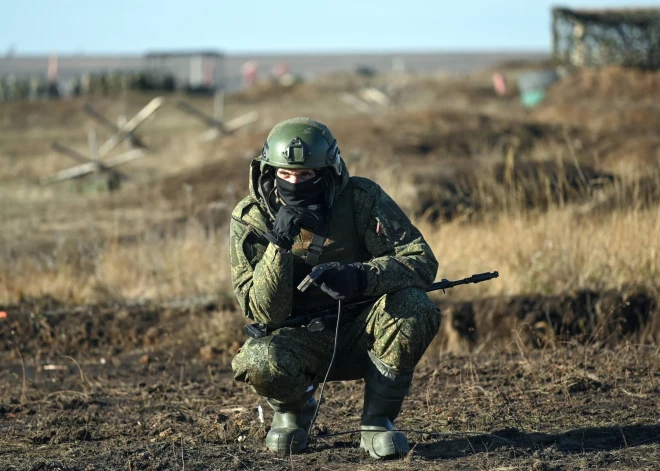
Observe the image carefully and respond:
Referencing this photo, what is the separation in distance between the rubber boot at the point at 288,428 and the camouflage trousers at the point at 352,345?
100 mm

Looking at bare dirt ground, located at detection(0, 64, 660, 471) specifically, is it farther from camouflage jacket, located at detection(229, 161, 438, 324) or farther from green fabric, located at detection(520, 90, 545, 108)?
green fabric, located at detection(520, 90, 545, 108)

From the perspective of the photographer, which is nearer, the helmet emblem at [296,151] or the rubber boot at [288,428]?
the helmet emblem at [296,151]

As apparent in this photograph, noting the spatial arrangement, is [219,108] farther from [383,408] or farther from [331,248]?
[383,408]

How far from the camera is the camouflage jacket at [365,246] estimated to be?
4.46 metres

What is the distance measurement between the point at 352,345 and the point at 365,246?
48 centimetres

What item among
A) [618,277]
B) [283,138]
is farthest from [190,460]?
[618,277]

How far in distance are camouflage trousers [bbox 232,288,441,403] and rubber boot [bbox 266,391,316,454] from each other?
0.10m

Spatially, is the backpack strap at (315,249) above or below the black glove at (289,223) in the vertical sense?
below

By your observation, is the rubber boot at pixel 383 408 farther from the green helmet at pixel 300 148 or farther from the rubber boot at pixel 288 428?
the green helmet at pixel 300 148

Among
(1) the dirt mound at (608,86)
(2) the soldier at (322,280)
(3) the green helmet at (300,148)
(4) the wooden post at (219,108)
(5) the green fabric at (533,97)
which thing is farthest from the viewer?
(5) the green fabric at (533,97)

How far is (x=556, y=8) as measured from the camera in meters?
31.6

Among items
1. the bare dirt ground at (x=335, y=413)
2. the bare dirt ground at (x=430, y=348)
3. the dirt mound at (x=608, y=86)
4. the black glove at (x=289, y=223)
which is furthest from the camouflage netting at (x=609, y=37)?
the black glove at (x=289, y=223)

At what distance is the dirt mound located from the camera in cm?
2591

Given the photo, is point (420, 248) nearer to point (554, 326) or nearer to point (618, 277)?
point (554, 326)
